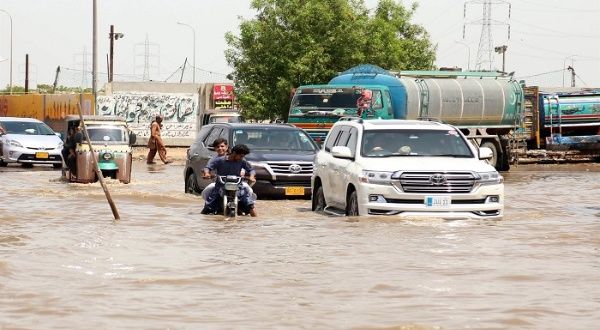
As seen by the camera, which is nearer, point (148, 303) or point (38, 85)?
point (148, 303)

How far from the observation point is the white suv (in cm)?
1722

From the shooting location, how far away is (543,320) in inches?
390

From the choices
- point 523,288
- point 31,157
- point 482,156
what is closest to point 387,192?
point 482,156

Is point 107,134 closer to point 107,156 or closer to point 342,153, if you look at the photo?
point 107,156

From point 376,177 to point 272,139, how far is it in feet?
22.4

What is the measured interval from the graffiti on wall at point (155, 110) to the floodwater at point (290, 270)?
1443 inches

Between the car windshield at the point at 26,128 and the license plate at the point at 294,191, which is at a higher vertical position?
the car windshield at the point at 26,128

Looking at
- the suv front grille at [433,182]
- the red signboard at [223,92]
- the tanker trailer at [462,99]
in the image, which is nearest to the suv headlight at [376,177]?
the suv front grille at [433,182]

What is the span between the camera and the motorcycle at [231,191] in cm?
1842

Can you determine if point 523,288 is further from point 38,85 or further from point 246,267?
point 38,85

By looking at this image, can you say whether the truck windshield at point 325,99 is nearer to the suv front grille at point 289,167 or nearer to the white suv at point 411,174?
the suv front grille at point 289,167

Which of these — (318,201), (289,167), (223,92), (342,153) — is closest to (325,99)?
(289,167)

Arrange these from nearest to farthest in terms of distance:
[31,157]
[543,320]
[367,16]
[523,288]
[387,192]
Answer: [543,320], [523,288], [387,192], [31,157], [367,16]

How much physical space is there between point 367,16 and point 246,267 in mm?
43373
